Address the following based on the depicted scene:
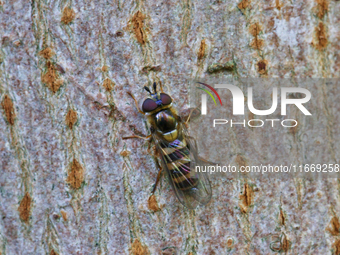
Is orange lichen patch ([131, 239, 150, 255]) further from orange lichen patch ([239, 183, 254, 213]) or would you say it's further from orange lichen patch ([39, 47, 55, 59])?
orange lichen patch ([39, 47, 55, 59])

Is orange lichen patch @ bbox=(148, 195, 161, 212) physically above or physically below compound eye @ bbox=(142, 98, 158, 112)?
below

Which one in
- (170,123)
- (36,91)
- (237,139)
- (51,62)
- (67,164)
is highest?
(51,62)

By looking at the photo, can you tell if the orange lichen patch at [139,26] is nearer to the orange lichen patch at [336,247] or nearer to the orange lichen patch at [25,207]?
the orange lichen patch at [25,207]

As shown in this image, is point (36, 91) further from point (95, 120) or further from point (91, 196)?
point (91, 196)

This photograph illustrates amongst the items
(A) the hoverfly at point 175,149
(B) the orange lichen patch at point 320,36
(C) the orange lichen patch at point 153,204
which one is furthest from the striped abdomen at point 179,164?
(B) the orange lichen patch at point 320,36

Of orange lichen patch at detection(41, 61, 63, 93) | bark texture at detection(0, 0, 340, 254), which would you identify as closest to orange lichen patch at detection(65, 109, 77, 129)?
bark texture at detection(0, 0, 340, 254)

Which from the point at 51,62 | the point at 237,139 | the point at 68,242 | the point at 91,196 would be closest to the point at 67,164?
the point at 91,196

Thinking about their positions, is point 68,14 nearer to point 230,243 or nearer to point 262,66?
point 262,66
